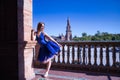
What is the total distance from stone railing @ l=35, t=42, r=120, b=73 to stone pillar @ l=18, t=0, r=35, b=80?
205cm

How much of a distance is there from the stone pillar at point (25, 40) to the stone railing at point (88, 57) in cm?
205

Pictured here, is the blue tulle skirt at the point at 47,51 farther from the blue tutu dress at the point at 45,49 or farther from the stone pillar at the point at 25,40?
the stone pillar at the point at 25,40

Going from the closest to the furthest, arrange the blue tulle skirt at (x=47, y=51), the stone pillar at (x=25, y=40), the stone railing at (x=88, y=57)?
the stone pillar at (x=25, y=40) < the blue tulle skirt at (x=47, y=51) < the stone railing at (x=88, y=57)

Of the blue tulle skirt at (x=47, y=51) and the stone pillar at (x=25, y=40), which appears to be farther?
the blue tulle skirt at (x=47, y=51)

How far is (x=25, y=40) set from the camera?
426 cm

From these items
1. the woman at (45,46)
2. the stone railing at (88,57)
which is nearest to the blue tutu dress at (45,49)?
the woman at (45,46)

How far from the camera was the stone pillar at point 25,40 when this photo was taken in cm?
414

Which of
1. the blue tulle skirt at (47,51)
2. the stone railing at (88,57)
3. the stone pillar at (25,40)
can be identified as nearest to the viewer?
the stone pillar at (25,40)

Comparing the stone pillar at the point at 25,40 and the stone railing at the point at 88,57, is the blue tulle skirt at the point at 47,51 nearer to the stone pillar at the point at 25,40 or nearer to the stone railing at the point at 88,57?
the stone pillar at the point at 25,40

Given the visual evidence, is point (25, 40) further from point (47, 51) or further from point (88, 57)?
point (88, 57)

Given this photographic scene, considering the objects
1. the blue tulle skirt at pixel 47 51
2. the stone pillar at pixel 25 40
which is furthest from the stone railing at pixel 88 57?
the stone pillar at pixel 25 40

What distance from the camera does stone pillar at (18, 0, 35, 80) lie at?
414 centimetres

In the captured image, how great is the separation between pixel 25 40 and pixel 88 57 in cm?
267
